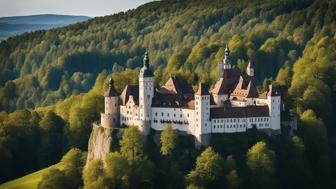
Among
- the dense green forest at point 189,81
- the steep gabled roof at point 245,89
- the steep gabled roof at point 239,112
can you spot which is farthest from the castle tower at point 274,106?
the steep gabled roof at point 245,89

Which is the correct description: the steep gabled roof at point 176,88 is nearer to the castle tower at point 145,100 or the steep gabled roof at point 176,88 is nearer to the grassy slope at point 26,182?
the castle tower at point 145,100

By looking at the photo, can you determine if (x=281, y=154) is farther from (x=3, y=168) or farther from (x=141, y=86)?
(x=3, y=168)

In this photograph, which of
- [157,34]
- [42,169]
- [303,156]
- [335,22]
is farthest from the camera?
[157,34]

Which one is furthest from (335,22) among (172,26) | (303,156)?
(303,156)

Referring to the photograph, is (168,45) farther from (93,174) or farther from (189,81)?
(93,174)

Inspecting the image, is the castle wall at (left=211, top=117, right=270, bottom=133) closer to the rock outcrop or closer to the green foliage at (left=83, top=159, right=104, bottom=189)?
the rock outcrop

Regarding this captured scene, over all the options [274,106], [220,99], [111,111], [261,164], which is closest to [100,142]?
[111,111]
